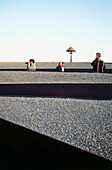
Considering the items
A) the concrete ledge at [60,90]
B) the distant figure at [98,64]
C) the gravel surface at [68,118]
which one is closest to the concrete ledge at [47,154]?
the gravel surface at [68,118]

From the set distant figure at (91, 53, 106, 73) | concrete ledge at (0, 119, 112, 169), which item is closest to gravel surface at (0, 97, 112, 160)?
concrete ledge at (0, 119, 112, 169)

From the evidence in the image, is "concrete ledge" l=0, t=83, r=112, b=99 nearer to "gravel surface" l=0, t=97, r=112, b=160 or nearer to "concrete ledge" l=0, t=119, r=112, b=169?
"gravel surface" l=0, t=97, r=112, b=160

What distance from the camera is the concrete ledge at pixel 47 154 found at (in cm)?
238

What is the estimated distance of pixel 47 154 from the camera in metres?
2.57

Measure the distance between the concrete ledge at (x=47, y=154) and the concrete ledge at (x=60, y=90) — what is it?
389 centimetres

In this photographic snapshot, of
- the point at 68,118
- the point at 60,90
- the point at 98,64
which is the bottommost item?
the point at 68,118

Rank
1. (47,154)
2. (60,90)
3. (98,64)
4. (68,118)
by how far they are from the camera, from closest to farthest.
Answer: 1. (47,154)
2. (68,118)
3. (60,90)
4. (98,64)

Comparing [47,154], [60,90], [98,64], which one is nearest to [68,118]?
[47,154]

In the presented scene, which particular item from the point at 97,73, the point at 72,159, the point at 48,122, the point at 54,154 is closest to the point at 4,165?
the point at 54,154

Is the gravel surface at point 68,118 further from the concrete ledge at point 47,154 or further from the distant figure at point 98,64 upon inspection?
the distant figure at point 98,64

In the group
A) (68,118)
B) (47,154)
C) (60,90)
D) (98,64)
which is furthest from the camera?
(98,64)

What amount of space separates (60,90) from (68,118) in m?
2.42

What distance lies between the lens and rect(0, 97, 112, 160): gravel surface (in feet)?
11.9

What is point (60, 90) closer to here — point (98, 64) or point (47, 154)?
point (47, 154)
